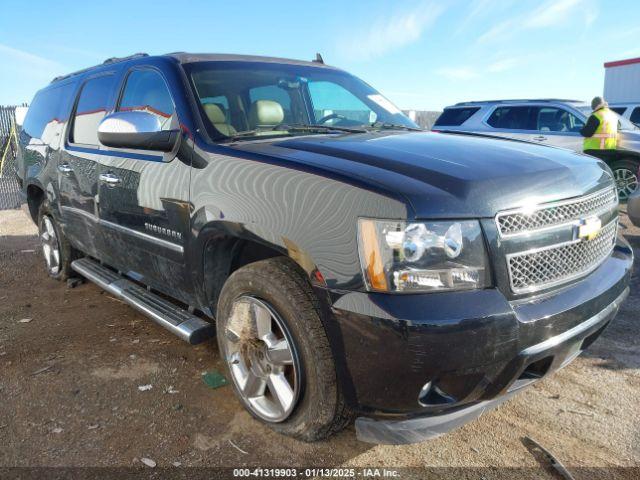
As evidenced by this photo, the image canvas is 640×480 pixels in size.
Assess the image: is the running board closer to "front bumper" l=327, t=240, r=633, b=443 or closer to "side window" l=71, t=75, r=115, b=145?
"side window" l=71, t=75, r=115, b=145

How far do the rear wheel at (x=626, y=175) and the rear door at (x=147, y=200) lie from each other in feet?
27.4

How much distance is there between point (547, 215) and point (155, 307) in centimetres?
237

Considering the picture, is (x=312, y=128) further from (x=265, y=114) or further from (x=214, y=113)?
(x=214, y=113)

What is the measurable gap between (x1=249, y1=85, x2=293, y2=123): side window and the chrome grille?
166cm

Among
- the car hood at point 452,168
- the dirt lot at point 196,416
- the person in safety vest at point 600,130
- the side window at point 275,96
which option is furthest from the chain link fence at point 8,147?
the person in safety vest at point 600,130

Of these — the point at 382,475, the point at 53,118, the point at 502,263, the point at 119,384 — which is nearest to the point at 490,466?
the point at 382,475

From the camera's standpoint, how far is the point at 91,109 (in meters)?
4.03

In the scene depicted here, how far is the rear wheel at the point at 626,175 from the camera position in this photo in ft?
28.7

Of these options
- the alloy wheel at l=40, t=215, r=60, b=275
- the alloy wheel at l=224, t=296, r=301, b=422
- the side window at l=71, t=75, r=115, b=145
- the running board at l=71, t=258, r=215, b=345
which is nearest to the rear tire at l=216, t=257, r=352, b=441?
the alloy wheel at l=224, t=296, r=301, b=422

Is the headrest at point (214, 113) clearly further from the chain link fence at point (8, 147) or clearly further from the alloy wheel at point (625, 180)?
the chain link fence at point (8, 147)

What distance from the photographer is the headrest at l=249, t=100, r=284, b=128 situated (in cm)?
302

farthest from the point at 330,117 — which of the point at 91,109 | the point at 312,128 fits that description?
the point at 91,109

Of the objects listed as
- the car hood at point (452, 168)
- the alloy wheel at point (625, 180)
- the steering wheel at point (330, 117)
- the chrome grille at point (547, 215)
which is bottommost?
the alloy wheel at point (625, 180)

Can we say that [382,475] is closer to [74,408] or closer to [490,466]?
[490,466]
